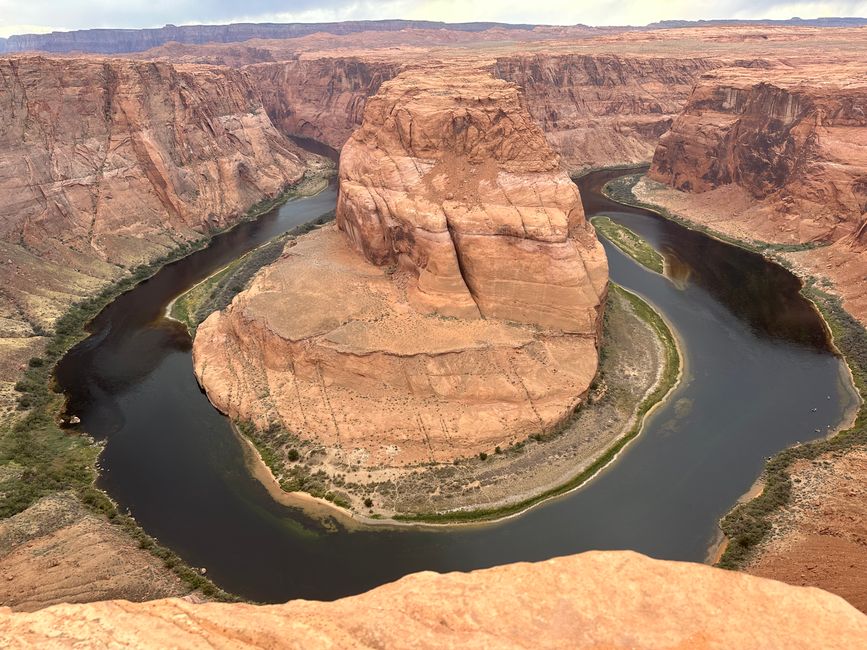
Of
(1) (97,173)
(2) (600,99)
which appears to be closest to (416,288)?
(1) (97,173)

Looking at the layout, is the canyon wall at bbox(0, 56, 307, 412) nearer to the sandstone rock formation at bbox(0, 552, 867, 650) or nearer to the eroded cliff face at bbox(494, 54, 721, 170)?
the sandstone rock formation at bbox(0, 552, 867, 650)

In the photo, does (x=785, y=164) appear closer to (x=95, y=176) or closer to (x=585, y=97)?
(x=585, y=97)

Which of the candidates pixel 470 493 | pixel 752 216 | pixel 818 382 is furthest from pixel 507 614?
pixel 752 216

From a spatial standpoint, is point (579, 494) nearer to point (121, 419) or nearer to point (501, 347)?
point (501, 347)

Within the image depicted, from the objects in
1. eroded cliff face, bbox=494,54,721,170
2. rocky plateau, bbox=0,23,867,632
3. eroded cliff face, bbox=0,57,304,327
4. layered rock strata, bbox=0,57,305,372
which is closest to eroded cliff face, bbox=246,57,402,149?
eroded cliff face, bbox=494,54,721,170

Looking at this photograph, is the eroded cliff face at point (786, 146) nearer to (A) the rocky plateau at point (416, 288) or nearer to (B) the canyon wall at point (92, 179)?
(A) the rocky plateau at point (416, 288)

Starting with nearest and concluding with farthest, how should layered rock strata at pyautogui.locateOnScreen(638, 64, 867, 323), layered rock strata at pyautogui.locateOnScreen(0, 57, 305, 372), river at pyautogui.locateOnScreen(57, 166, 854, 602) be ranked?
river at pyautogui.locateOnScreen(57, 166, 854, 602), layered rock strata at pyautogui.locateOnScreen(0, 57, 305, 372), layered rock strata at pyautogui.locateOnScreen(638, 64, 867, 323)
